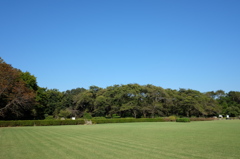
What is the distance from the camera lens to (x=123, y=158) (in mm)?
7309

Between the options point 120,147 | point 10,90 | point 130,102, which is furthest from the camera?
point 130,102

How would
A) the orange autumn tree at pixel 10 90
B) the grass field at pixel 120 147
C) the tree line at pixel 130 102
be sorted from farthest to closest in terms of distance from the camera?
the tree line at pixel 130 102
the orange autumn tree at pixel 10 90
the grass field at pixel 120 147

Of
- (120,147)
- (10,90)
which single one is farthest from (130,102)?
(120,147)

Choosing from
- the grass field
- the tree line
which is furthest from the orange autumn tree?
the grass field

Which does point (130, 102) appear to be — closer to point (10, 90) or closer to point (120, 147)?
point (10, 90)

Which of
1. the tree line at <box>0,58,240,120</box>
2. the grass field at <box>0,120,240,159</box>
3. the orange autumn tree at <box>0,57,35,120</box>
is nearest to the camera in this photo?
the grass field at <box>0,120,240,159</box>

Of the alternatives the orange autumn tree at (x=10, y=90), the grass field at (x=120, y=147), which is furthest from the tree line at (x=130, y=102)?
the grass field at (x=120, y=147)

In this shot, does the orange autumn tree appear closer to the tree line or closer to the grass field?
the tree line

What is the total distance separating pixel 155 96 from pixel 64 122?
32098 millimetres

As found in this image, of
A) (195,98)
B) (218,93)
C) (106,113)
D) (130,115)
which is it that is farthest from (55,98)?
(218,93)

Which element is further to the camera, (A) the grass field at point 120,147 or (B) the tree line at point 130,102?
(B) the tree line at point 130,102

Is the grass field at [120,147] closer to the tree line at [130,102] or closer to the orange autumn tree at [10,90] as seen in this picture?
the orange autumn tree at [10,90]

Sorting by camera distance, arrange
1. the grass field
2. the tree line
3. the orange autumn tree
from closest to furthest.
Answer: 1. the grass field
2. the orange autumn tree
3. the tree line

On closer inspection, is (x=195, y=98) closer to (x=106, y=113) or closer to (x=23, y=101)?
(x=106, y=113)
